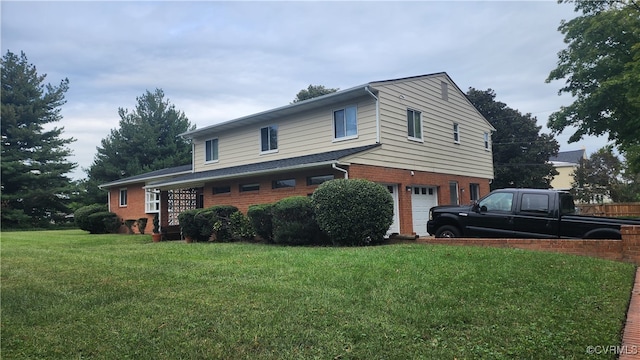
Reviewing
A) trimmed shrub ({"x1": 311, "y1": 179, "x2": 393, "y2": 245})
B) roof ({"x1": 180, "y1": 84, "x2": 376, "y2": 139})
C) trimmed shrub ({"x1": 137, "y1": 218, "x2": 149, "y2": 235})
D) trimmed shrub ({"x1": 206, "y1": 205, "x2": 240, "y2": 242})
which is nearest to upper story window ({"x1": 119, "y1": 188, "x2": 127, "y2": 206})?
trimmed shrub ({"x1": 137, "y1": 218, "x2": 149, "y2": 235})

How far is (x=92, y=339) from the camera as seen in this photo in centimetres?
417

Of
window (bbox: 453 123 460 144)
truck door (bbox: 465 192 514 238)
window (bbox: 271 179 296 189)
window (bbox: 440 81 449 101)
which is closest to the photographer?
truck door (bbox: 465 192 514 238)

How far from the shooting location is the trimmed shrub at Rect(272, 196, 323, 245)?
40.4 ft

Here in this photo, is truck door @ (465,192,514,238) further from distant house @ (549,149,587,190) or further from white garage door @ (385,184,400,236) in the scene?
distant house @ (549,149,587,190)

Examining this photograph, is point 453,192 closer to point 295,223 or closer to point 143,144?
point 295,223

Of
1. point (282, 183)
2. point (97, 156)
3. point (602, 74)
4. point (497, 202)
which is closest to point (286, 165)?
point (282, 183)

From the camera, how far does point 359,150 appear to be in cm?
1452

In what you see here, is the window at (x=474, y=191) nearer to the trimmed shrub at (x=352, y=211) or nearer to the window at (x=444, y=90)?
the window at (x=444, y=90)

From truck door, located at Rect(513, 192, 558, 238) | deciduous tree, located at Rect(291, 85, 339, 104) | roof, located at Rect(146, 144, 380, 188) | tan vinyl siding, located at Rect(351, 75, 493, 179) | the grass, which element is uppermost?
deciduous tree, located at Rect(291, 85, 339, 104)

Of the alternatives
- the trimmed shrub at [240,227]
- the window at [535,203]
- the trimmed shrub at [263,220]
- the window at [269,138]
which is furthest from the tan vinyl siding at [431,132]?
the window at [269,138]

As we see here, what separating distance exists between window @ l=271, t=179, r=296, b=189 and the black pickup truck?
5895mm

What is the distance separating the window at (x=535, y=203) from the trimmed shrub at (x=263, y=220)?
719cm

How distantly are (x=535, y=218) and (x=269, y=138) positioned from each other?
11.9m

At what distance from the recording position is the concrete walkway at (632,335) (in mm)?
3564
